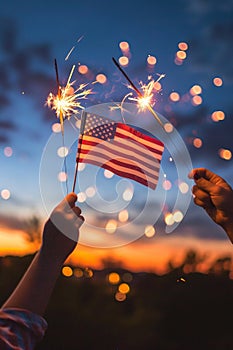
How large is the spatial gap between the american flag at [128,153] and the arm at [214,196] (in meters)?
1.22

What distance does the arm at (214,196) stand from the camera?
1715 mm

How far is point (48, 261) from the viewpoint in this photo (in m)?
1.17

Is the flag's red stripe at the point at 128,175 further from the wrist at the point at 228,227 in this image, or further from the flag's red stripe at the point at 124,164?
the wrist at the point at 228,227

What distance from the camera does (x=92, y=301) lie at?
11789 millimetres

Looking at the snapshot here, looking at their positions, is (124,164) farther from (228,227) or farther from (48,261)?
(48,261)

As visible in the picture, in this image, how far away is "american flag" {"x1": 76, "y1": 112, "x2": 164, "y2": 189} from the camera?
10.1 feet

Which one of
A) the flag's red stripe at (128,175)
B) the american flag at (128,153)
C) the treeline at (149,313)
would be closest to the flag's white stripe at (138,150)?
the american flag at (128,153)

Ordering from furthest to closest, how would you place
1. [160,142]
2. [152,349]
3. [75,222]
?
[152,349] < [160,142] < [75,222]

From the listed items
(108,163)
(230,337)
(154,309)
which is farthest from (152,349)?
(108,163)

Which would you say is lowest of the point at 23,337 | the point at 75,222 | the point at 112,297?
the point at 112,297

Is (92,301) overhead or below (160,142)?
below

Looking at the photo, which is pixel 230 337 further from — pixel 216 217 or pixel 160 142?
pixel 216 217

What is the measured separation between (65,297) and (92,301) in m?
0.98

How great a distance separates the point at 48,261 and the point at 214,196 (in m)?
0.79
